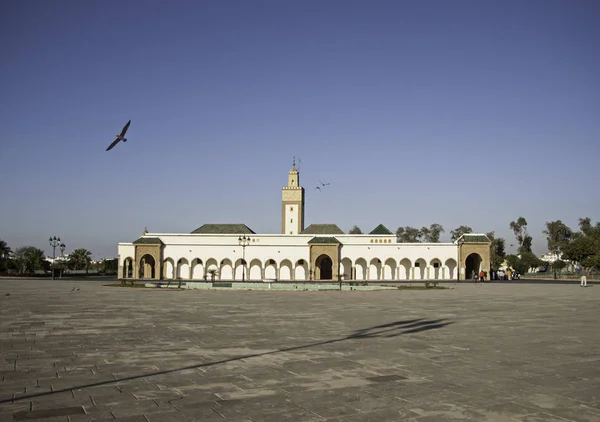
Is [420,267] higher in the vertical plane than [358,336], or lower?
higher

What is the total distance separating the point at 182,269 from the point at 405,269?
2516 cm

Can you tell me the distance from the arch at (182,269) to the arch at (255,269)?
23.2 ft

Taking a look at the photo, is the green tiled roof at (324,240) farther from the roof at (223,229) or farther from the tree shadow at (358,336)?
the tree shadow at (358,336)

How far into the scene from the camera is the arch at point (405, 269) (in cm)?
5908

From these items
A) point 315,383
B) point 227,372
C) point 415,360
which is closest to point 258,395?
point 315,383

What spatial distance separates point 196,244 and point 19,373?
51.6 m

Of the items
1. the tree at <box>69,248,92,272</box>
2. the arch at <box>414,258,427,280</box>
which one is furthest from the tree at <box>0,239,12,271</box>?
the arch at <box>414,258,427,280</box>

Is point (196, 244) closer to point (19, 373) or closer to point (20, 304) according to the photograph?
point (20, 304)

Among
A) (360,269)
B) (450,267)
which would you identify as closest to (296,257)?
(360,269)

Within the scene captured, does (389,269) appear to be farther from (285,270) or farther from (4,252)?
(4,252)

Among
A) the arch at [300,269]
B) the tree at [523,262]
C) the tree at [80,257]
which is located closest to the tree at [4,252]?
the tree at [80,257]

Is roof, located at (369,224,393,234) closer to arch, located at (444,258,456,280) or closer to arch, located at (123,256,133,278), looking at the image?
arch, located at (444,258,456,280)

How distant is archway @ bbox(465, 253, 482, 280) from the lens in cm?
5897

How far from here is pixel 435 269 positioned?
5875 cm
